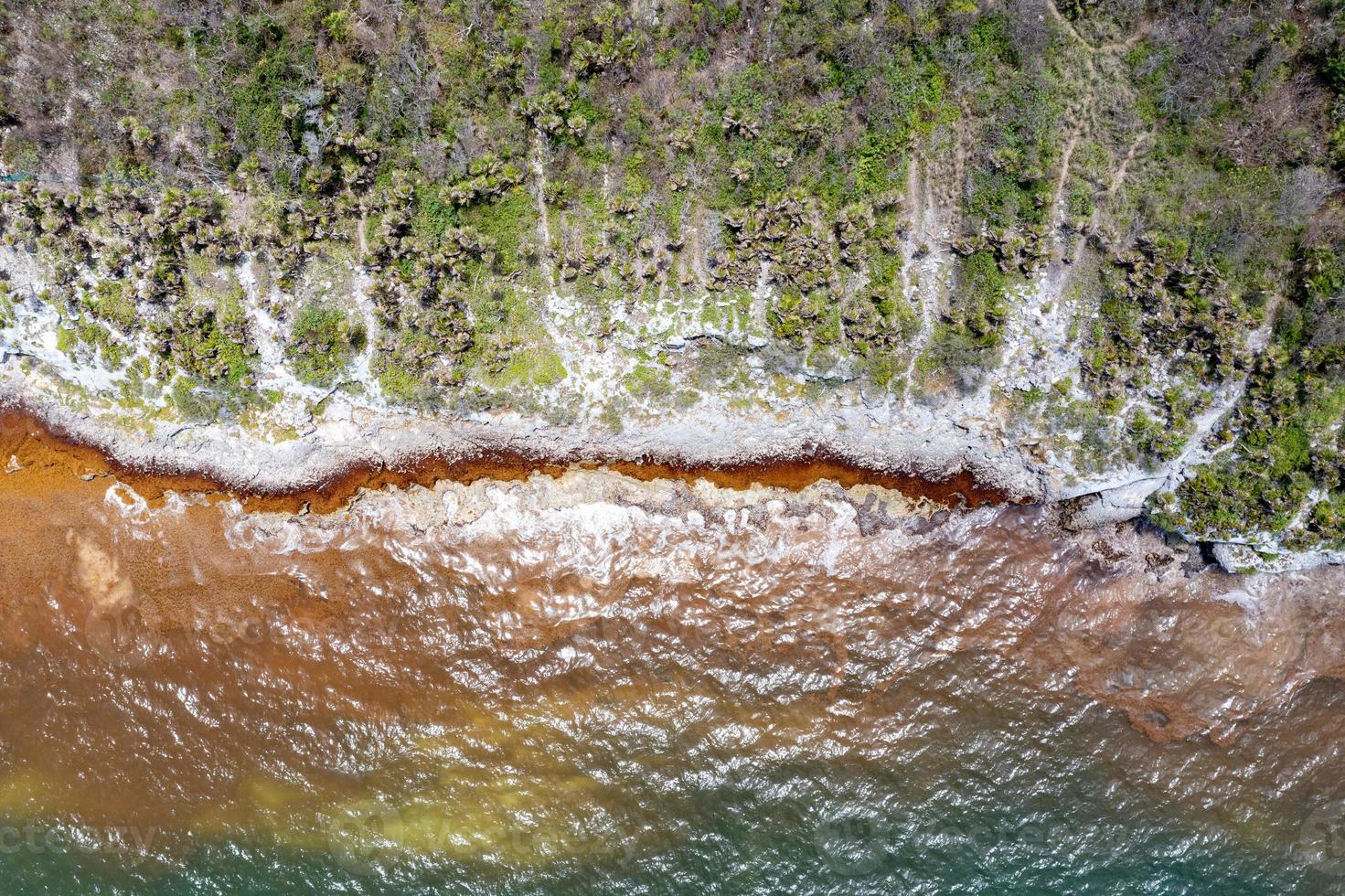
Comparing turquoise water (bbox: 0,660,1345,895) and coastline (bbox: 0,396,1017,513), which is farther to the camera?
coastline (bbox: 0,396,1017,513)

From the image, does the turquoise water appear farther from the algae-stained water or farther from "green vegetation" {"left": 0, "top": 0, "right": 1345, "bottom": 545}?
"green vegetation" {"left": 0, "top": 0, "right": 1345, "bottom": 545}

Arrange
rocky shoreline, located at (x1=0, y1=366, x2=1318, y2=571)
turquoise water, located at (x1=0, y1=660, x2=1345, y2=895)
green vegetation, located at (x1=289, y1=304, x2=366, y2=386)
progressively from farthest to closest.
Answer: rocky shoreline, located at (x1=0, y1=366, x2=1318, y2=571), green vegetation, located at (x1=289, y1=304, x2=366, y2=386), turquoise water, located at (x1=0, y1=660, x2=1345, y2=895)

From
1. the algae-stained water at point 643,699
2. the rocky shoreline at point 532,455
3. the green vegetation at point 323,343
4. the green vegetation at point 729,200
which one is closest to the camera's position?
the green vegetation at point 729,200

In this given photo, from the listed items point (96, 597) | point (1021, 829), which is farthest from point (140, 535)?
point (1021, 829)

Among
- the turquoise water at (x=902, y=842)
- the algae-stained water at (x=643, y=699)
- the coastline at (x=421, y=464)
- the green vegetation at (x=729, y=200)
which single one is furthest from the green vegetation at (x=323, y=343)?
the turquoise water at (x=902, y=842)

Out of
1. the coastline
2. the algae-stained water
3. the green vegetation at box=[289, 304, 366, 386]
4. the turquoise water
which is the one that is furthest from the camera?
the coastline

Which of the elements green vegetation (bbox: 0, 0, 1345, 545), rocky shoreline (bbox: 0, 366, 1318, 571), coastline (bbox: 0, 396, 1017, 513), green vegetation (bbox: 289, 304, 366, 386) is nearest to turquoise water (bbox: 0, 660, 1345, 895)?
rocky shoreline (bbox: 0, 366, 1318, 571)

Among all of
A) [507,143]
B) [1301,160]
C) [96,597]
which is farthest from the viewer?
[96,597]

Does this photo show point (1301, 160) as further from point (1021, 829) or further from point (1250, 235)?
point (1021, 829)

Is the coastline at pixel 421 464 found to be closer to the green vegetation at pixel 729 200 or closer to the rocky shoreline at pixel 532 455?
the rocky shoreline at pixel 532 455
